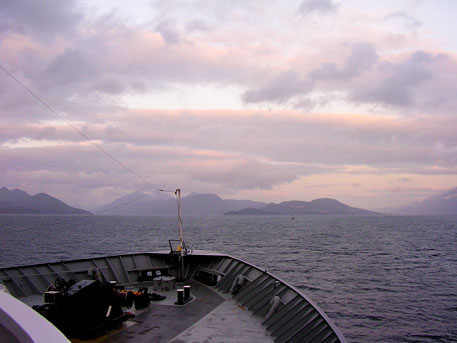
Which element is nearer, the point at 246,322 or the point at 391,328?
the point at 246,322

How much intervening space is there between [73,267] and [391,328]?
69.7 feet

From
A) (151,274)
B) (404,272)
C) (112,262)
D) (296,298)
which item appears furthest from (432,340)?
(404,272)

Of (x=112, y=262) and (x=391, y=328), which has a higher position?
(x=112, y=262)

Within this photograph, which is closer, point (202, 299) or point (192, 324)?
point (192, 324)

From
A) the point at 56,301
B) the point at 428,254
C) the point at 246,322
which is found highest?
the point at 56,301

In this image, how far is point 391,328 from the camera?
2542 centimetres

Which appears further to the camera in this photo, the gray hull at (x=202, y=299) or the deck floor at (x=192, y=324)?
the gray hull at (x=202, y=299)

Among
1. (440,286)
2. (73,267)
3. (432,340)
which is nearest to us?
(73,267)

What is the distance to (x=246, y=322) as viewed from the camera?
14008 mm

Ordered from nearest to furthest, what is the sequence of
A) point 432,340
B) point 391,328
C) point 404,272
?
point 432,340 → point 391,328 → point 404,272

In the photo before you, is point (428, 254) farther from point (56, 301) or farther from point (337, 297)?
point (56, 301)

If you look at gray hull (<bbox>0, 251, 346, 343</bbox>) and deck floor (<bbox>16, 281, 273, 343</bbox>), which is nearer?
deck floor (<bbox>16, 281, 273, 343</bbox>)

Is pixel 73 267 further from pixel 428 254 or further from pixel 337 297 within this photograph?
pixel 428 254

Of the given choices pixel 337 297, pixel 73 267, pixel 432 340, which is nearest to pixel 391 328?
pixel 432 340
